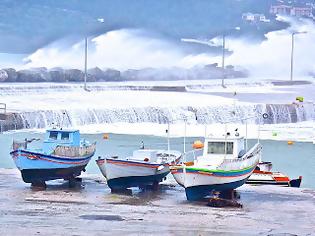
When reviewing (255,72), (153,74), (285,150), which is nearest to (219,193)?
(285,150)

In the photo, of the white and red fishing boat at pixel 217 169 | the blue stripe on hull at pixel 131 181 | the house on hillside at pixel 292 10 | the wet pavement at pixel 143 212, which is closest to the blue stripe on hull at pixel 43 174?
the wet pavement at pixel 143 212

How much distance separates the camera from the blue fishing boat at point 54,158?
28.4 metres

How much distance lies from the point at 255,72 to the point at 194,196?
8323cm

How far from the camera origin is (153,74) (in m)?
98.5

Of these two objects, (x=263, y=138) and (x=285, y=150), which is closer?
(x=285, y=150)

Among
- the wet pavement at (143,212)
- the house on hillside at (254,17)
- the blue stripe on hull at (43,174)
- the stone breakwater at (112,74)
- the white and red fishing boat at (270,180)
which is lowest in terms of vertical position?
the wet pavement at (143,212)

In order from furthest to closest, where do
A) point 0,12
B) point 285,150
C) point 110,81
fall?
1. point 0,12
2. point 110,81
3. point 285,150

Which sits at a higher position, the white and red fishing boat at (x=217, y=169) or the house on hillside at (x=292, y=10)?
the house on hillside at (x=292, y=10)

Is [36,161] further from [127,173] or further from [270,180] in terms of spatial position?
[270,180]

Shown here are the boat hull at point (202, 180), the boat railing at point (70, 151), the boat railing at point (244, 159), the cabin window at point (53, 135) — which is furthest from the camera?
the cabin window at point (53, 135)

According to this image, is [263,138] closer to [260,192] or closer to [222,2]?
[260,192]

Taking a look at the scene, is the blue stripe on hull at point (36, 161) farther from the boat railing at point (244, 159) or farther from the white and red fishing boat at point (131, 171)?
the boat railing at point (244, 159)

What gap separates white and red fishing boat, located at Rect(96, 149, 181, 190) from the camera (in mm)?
27891

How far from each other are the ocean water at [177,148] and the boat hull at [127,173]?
20.3 ft
